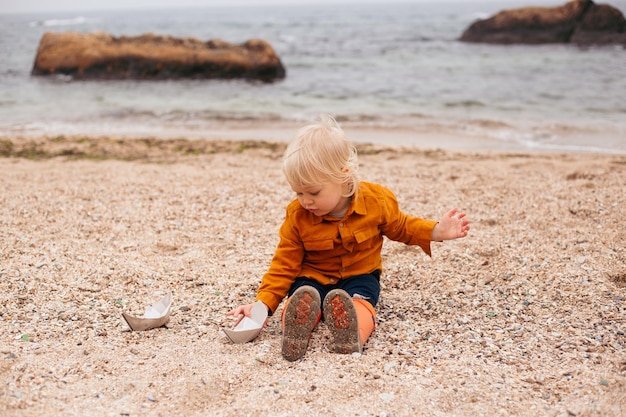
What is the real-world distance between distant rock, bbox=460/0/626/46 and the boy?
27842 millimetres

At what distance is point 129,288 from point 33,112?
1024cm

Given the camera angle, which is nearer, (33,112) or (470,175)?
(470,175)

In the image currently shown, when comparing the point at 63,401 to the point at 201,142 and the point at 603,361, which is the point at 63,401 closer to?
the point at 603,361

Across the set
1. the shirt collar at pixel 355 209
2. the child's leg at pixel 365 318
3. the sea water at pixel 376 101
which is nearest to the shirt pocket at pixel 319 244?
the shirt collar at pixel 355 209

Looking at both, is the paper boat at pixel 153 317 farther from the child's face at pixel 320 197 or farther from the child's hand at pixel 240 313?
the child's face at pixel 320 197

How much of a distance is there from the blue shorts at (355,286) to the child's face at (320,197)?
0.47 m

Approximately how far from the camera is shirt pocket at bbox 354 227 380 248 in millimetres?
3279

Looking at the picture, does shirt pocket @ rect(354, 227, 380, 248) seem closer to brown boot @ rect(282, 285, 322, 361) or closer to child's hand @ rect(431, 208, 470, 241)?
child's hand @ rect(431, 208, 470, 241)

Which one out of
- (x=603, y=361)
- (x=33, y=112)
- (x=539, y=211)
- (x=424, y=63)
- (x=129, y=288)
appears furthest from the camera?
(x=424, y=63)

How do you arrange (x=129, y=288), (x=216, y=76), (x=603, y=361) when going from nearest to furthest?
(x=603, y=361)
(x=129, y=288)
(x=216, y=76)

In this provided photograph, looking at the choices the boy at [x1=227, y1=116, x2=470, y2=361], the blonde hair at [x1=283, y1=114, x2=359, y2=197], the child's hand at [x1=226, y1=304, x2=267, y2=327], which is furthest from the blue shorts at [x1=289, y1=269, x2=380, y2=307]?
the blonde hair at [x1=283, y1=114, x2=359, y2=197]

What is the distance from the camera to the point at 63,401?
→ 2.58 meters

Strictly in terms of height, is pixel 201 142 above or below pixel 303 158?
below

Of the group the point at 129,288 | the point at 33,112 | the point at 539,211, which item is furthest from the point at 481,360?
the point at 33,112
